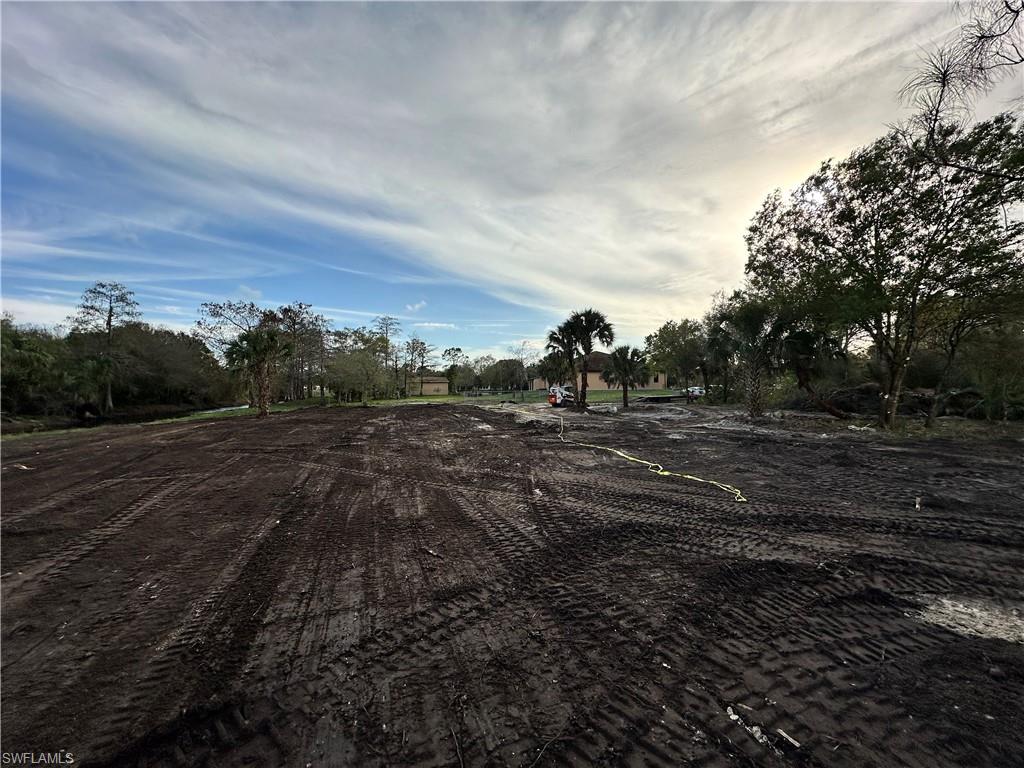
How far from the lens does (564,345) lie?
92.4 ft

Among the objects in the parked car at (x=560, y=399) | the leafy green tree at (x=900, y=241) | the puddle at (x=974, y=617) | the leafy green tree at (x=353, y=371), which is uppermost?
the leafy green tree at (x=900, y=241)

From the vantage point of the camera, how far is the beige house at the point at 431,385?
66750mm

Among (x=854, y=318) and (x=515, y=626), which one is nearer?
(x=515, y=626)

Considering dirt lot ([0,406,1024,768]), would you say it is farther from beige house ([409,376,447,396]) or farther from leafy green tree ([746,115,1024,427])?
beige house ([409,376,447,396])

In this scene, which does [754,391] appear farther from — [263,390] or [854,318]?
[263,390]

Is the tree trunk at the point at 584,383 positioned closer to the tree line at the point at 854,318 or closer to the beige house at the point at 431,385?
the tree line at the point at 854,318

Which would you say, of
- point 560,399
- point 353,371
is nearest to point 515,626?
point 560,399

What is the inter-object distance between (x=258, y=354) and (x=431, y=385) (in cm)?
4909

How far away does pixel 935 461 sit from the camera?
881cm

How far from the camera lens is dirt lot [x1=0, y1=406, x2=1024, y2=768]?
1930 millimetres

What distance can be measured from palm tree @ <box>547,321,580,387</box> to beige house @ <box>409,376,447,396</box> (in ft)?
134

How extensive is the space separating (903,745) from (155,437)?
18245mm

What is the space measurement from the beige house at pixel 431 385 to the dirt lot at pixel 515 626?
2407 inches

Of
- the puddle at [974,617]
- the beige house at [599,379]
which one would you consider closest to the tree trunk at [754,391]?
the puddle at [974,617]
